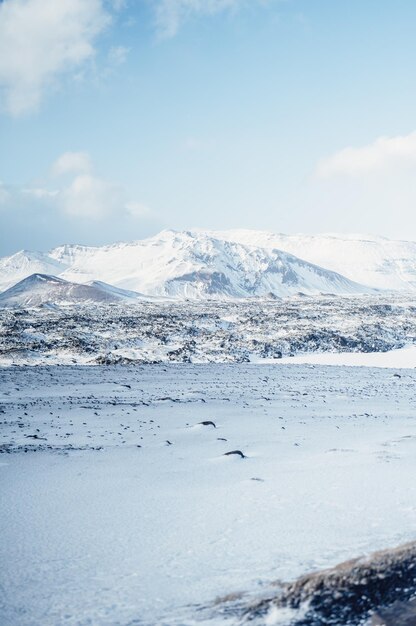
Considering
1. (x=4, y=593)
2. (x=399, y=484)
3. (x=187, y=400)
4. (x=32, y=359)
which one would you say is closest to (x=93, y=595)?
(x=4, y=593)

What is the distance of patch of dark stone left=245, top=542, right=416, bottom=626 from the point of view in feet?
16.9

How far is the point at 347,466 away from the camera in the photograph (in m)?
9.70

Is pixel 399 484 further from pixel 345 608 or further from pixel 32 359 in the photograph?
pixel 32 359

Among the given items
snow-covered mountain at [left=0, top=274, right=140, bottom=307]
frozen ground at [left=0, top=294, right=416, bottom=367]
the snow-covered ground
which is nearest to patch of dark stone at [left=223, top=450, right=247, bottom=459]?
frozen ground at [left=0, top=294, right=416, bottom=367]

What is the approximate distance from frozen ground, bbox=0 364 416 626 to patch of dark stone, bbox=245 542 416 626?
0.22 m

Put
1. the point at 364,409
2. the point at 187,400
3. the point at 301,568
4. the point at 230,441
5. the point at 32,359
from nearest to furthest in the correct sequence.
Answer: the point at 301,568
the point at 230,441
the point at 364,409
the point at 187,400
the point at 32,359

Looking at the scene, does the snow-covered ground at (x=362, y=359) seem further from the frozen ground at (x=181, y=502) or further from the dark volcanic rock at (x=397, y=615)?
the dark volcanic rock at (x=397, y=615)

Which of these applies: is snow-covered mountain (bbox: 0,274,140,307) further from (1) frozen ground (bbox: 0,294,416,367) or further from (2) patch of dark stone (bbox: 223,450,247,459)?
(2) patch of dark stone (bbox: 223,450,247,459)

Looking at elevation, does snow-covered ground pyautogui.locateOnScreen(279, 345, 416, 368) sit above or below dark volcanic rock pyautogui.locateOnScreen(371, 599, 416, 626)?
above

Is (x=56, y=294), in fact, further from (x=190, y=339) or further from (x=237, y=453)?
(x=237, y=453)

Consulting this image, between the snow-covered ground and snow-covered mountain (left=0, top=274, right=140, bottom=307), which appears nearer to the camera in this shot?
the snow-covered ground

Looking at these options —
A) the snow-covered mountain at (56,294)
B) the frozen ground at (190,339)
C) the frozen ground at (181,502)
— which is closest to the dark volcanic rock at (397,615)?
the frozen ground at (181,502)

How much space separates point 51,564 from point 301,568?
124 inches

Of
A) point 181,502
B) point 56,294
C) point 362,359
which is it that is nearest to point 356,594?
point 181,502
